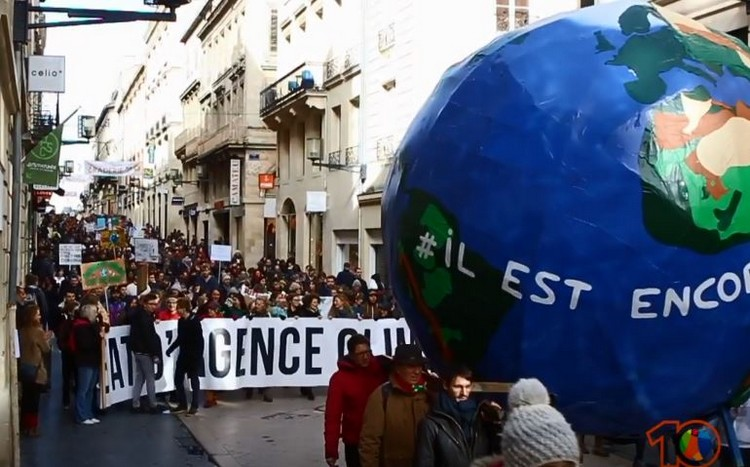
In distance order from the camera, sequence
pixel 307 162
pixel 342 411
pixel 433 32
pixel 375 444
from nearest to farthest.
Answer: pixel 375 444
pixel 342 411
pixel 433 32
pixel 307 162

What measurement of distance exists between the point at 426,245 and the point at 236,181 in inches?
1593

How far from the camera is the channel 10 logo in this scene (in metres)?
4.81

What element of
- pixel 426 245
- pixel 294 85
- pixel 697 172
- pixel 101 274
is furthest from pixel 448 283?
pixel 294 85

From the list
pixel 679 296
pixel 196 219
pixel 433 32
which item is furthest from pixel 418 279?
pixel 196 219

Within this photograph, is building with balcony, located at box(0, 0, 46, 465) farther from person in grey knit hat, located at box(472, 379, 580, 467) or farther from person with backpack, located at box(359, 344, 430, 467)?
person in grey knit hat, located at box(472, 379, 580, 467)

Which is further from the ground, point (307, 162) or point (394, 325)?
point (307, 162)

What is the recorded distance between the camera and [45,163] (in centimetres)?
2131

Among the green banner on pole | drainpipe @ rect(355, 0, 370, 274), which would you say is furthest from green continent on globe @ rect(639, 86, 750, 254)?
drainpipe @ rect(355, 0, 370, 274)

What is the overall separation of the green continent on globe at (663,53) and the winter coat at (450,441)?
5.78 ft

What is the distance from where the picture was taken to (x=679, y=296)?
4332mm

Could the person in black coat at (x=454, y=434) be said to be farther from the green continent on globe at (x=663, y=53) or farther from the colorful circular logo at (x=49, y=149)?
the colorful circular logo at (x=49, y=149)

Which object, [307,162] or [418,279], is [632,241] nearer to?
[418,279]

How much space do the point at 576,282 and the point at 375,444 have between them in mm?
2170

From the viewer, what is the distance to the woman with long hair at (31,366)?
1159 centimetres
